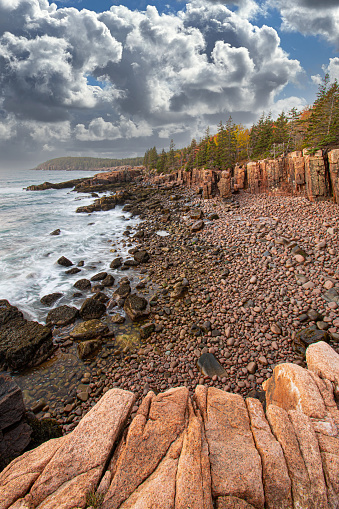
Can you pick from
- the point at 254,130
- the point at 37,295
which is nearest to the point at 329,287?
the point at 37,295

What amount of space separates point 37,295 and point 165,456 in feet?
45.1

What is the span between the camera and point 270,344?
9258mm

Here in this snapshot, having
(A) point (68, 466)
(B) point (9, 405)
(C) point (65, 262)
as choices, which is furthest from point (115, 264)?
(A) point (68, 466)

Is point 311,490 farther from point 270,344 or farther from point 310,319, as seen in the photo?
point 310,319

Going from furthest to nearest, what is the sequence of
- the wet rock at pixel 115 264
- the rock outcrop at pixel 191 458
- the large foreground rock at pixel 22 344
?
the wet rock at pixel 115 264, the large foreground rock at pixel 22 344, the rock outcrop at pixel 191 458

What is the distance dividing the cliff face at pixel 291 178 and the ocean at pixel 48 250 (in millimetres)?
14058

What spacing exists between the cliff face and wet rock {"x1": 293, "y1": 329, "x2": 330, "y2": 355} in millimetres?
15141

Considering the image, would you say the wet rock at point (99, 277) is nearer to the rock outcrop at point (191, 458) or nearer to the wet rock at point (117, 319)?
the wet rock at point (117, 319)

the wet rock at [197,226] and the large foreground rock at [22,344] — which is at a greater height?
the wet rock at [197,226]

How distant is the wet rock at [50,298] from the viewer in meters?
13.3

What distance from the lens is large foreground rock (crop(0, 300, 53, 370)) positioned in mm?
8953

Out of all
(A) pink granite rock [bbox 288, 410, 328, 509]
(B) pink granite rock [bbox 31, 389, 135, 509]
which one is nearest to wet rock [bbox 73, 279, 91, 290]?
(B) pink granite rock [bbox 31, 389, 135, 509]

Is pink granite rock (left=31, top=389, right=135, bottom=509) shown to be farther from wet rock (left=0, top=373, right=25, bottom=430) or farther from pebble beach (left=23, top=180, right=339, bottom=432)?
pebble beach (left=23, top=180, right=339, bottom=432)

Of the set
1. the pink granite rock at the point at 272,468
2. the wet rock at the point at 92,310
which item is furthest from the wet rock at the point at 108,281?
the pink granite rock at the point at 272,468
